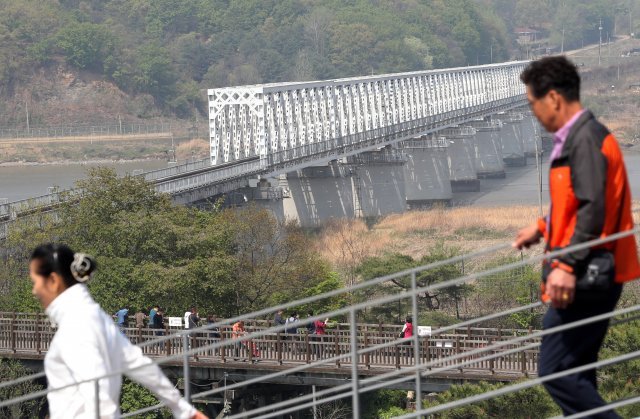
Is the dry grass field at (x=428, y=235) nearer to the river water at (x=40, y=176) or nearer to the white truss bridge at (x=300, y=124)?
the white truss bridge at (x=300, y=124)

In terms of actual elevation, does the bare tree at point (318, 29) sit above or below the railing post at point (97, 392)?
above

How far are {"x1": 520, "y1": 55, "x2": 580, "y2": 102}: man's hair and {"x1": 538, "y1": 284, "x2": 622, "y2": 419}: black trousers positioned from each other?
0.74 metres

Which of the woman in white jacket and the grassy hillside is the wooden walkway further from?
the grassy hillside

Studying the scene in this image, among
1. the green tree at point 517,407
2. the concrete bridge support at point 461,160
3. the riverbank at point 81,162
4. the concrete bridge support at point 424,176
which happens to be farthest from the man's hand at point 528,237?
the riverbank at point 81,162

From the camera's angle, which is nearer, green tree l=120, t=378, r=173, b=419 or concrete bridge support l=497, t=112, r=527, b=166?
green tree l=120, t=378, r=173, b=419

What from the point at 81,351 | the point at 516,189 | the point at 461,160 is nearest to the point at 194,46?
the point at 461,160

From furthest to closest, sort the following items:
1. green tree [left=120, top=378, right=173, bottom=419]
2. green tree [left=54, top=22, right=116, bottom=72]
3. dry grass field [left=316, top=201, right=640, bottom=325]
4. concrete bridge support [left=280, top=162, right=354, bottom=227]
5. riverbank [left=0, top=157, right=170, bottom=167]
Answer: green tree [left=54, top=22, right=116, bottom=72]
riverbank [left=0, top=157, right=170, bottom=167]
concrete bridge support [left=280, top=162, right=354, bottom=227]
dry grass field [left=316, top=201, right=640, bottom=325]
green tree [left=120, top=378, right=173, bottom=419]

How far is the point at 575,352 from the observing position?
5.10m

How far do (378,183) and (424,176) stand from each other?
9.74 metres

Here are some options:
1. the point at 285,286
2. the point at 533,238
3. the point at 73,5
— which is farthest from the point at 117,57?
the point at 533,238

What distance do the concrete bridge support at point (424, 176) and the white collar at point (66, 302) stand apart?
70.4 metres

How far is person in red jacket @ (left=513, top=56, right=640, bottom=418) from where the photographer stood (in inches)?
193

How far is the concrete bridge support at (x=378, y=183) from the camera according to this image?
6600 cm

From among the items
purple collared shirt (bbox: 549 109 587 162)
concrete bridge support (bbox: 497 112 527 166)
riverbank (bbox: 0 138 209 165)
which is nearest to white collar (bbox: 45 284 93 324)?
purple collared shirt (bbox: 549 109 587 162)
